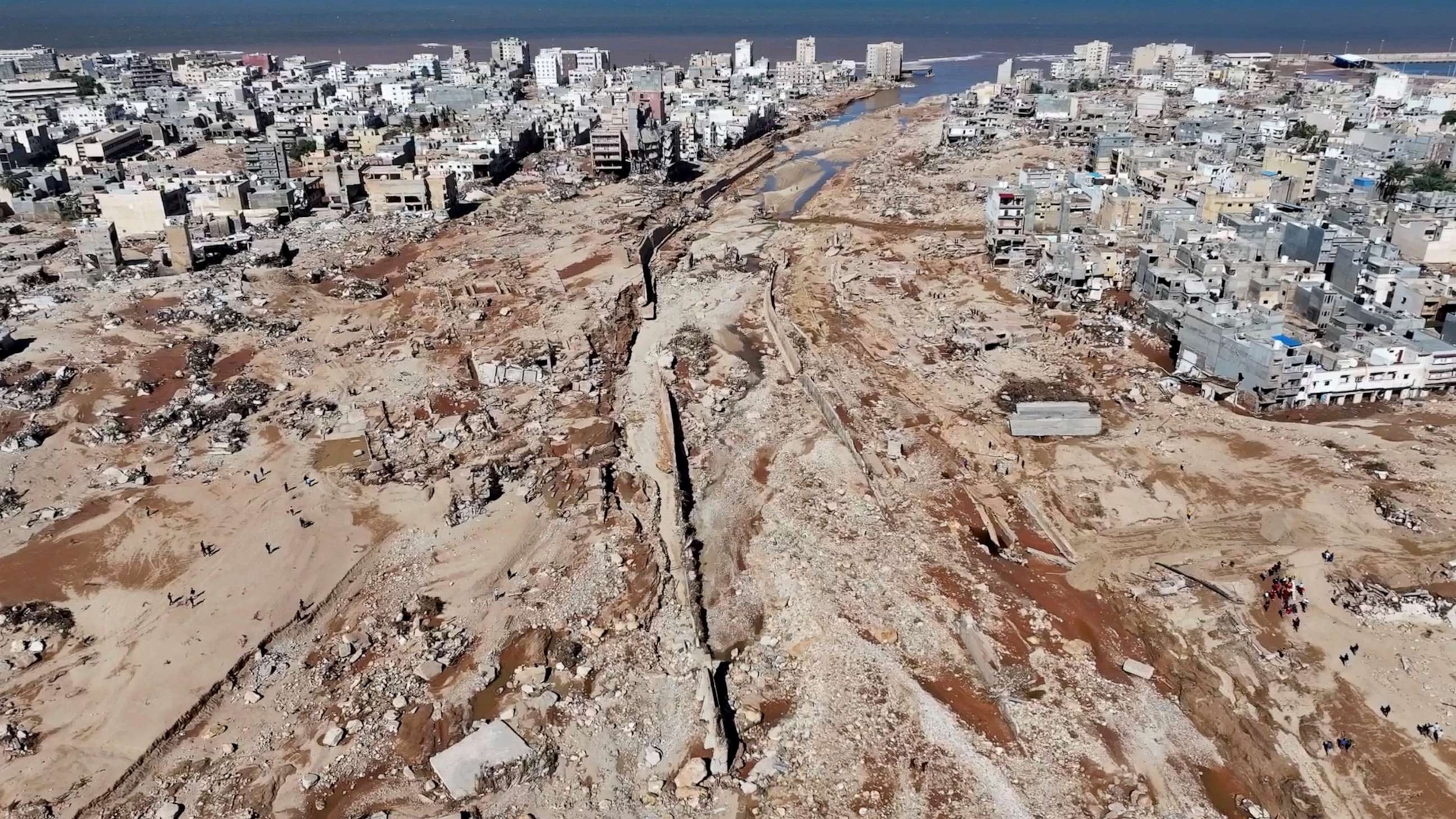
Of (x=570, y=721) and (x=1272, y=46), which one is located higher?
(x=1272, y=46)

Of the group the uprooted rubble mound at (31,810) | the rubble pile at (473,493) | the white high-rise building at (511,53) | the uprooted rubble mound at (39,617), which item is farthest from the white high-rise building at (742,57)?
the uprooted rubble mound at (31,810)

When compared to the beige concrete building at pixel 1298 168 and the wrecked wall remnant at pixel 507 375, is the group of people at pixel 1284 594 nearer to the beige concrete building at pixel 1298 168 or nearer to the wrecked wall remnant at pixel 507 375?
the wrecked wall remnant at pixel 507 375

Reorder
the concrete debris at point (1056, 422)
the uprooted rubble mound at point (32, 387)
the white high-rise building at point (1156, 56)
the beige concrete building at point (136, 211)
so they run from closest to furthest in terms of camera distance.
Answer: the concrete debris at point (1056, 422) < the uprooted rubble mound at point (32, 387) < the beige concrete building at point (136, 211) < the white high-rise building at point (1156, 56)

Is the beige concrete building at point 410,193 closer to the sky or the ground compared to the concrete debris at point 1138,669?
closer to the sky

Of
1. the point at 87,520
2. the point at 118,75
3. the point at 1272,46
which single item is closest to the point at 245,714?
the point at 87,520

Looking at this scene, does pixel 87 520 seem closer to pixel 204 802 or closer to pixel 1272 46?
pixel 204 802

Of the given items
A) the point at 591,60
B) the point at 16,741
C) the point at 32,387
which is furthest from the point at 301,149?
the point at 16,741
